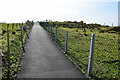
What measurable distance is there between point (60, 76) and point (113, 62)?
13.8 feet

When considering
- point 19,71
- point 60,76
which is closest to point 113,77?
point 60,76

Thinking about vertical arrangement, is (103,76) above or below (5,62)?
below

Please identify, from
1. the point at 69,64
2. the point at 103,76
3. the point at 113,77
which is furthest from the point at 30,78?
the point at 113,77

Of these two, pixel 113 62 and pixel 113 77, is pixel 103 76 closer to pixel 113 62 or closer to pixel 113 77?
pixel 113 77

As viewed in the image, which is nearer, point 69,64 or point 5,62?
point 5,62

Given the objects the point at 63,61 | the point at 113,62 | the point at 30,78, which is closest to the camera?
the point at 30,78

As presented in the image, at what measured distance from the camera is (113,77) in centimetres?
557

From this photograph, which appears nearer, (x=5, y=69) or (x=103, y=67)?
(x=5, y=69)

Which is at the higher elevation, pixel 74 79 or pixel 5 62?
pixel 5 62

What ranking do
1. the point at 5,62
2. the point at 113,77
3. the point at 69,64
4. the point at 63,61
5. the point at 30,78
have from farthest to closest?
the point at 63,61, the point at 69,64, the point at 5,62, the point at 113,77, the point at 30,78

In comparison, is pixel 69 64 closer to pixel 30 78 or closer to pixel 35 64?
pixel 35 64

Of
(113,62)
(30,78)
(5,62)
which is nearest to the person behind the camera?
(30,78)

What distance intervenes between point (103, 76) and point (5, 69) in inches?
173

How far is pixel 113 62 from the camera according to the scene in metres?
7.77
